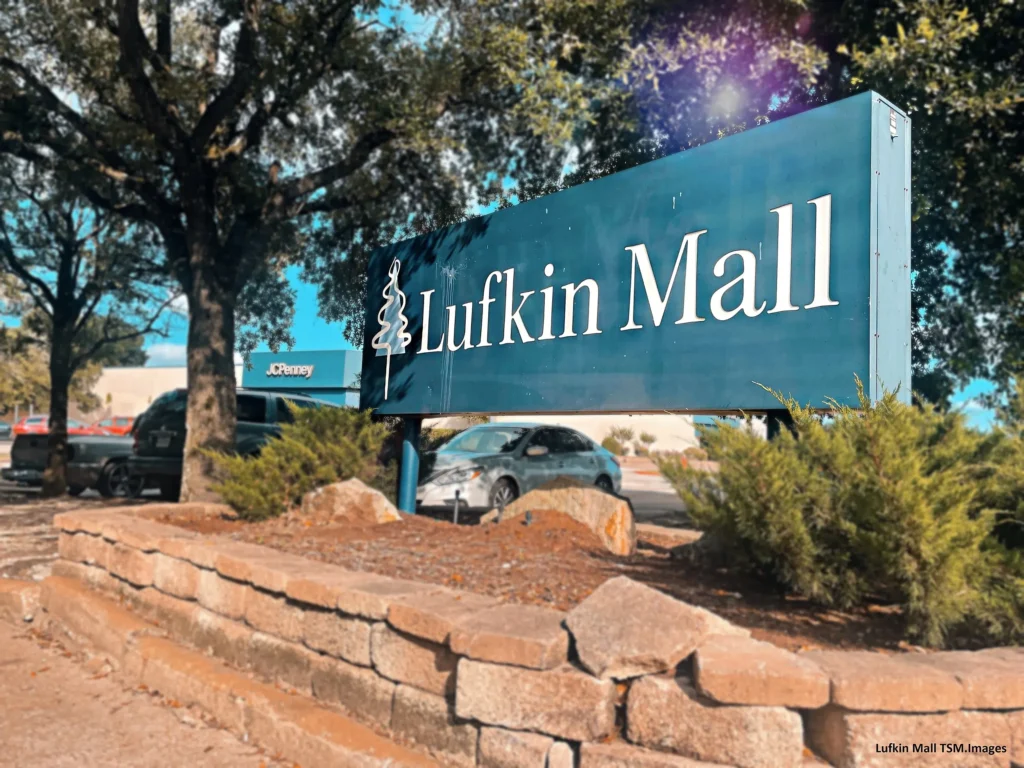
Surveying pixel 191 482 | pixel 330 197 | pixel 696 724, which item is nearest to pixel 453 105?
pixel 330 197

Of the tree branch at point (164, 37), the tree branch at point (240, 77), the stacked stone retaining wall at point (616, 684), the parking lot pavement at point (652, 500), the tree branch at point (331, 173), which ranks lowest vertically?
the parking lot pavement at point (652, 500)

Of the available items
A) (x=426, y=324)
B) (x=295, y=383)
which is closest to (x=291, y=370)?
(x=295, y=383)

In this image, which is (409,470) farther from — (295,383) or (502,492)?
(295,383)

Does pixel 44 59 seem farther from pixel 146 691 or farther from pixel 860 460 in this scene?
pixel 860 460

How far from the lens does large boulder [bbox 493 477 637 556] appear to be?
5727 millimetres

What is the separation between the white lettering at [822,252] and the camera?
173 inches

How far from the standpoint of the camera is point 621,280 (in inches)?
220

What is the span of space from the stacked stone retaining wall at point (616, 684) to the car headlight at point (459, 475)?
6070 mm

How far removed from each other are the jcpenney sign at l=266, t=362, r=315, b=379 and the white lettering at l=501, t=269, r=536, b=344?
42.1 m

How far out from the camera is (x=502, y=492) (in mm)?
10820

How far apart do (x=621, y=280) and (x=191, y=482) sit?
536 cm

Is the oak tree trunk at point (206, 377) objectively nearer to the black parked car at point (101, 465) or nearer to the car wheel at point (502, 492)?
the car wheel at point (502, 492)

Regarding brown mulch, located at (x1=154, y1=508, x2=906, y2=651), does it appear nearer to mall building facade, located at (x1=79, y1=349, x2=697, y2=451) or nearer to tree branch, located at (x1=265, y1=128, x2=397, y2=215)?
tree branch, located at (x1=265, y1=128, x2=397, y2=215)

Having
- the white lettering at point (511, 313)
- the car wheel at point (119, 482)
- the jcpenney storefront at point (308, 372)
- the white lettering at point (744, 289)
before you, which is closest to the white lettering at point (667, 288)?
the white lettering at point (744, 289)
